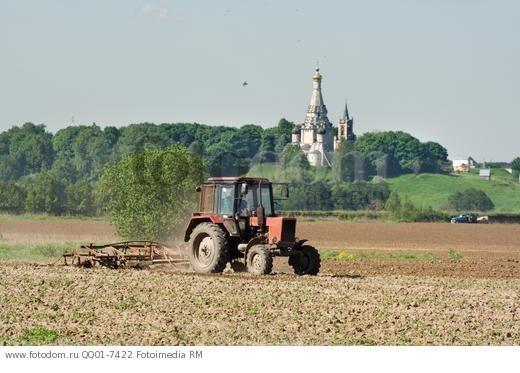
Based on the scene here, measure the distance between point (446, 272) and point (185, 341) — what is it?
56.5ft

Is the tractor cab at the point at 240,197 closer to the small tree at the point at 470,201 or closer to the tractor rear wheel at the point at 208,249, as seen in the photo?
the tractor rear wheel at the point at 208,249

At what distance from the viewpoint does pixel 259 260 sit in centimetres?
Result: 2838

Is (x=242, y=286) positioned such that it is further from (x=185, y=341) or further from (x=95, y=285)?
(x=185, y=341)

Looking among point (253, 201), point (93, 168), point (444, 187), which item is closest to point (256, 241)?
point (253, 201)

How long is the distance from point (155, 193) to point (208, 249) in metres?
14.5

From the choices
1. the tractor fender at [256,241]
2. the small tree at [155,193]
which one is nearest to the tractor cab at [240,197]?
the tractor fender at [256,241]

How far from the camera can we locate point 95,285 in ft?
83.8

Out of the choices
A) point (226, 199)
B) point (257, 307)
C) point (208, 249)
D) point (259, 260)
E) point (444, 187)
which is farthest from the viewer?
point (444, 187)

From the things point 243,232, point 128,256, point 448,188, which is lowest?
point 128,256

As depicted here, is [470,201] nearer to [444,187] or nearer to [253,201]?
[444,187]

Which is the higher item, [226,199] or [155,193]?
[155,193]

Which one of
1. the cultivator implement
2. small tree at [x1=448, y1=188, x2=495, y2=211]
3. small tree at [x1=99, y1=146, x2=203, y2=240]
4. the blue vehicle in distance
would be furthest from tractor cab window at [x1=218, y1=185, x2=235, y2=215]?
small tree at [x1=448, y1=188, x2=495, y2=211]

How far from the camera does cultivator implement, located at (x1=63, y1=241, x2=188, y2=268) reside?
2981 centimetres
